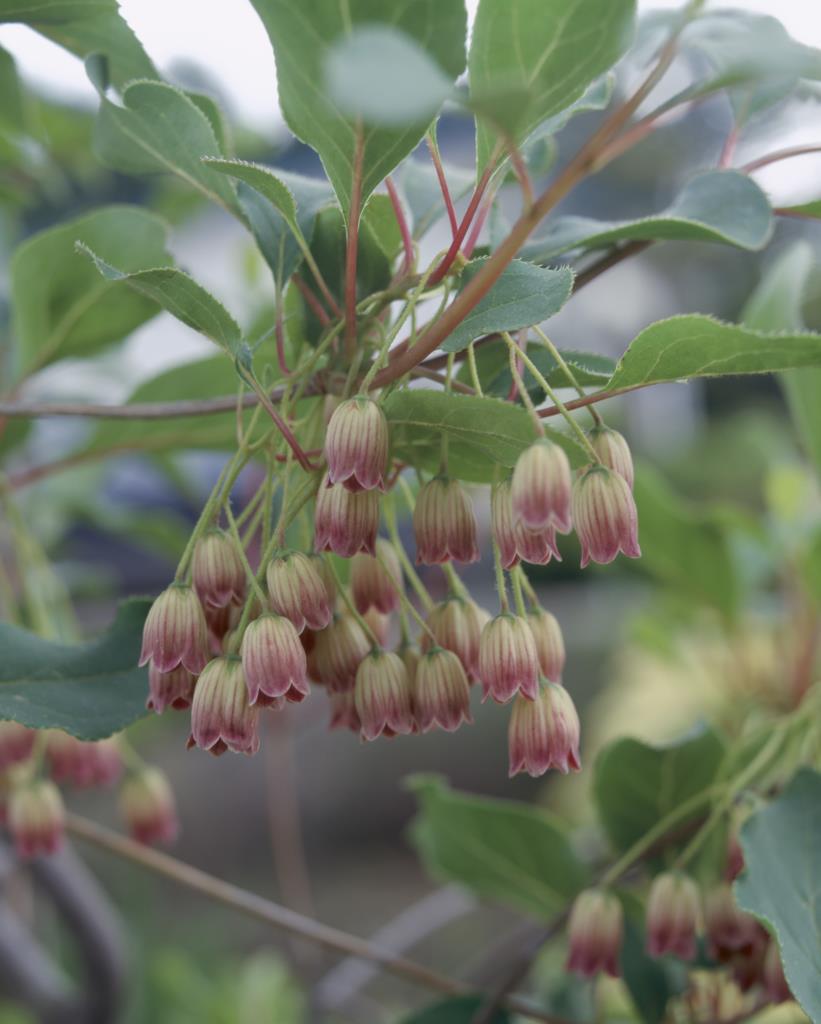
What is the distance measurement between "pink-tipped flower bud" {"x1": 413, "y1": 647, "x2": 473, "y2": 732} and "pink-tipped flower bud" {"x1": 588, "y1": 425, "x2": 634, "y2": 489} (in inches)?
6.1

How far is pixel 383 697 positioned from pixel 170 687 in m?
0.13

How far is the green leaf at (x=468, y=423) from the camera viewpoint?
0.52 meters

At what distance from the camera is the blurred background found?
5.13ft

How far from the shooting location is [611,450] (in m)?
0.58

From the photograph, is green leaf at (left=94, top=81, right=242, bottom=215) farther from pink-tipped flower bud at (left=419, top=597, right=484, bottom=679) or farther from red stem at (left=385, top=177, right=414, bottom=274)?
pink-tipped flower bud at (left=419, top=597, right=484, bottom=679)

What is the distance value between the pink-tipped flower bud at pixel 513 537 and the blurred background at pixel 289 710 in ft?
1.05

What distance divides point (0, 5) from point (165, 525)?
905mm

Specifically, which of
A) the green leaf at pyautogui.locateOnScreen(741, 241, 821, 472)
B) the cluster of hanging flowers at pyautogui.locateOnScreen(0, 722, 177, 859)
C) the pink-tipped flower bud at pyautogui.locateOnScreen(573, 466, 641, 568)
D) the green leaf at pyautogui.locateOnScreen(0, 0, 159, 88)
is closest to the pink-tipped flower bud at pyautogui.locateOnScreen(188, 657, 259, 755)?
the pink-tipped flower bud at pyautogui.locateOnScreen(573, 466, 641, 568)

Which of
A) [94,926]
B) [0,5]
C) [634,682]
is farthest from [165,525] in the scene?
[634,682]

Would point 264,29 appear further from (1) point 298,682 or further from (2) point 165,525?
(2) point 165,525

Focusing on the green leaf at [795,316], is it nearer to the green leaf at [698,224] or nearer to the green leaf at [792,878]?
the green leaf at [698,224]

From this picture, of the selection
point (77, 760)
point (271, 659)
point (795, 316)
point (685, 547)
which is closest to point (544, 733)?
point (271, 659)

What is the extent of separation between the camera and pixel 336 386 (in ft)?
2.03

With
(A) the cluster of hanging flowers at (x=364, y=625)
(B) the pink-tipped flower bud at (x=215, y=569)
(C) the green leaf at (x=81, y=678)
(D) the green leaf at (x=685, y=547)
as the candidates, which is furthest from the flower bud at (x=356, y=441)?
(D) the green leaf at (x=685, y=547)
